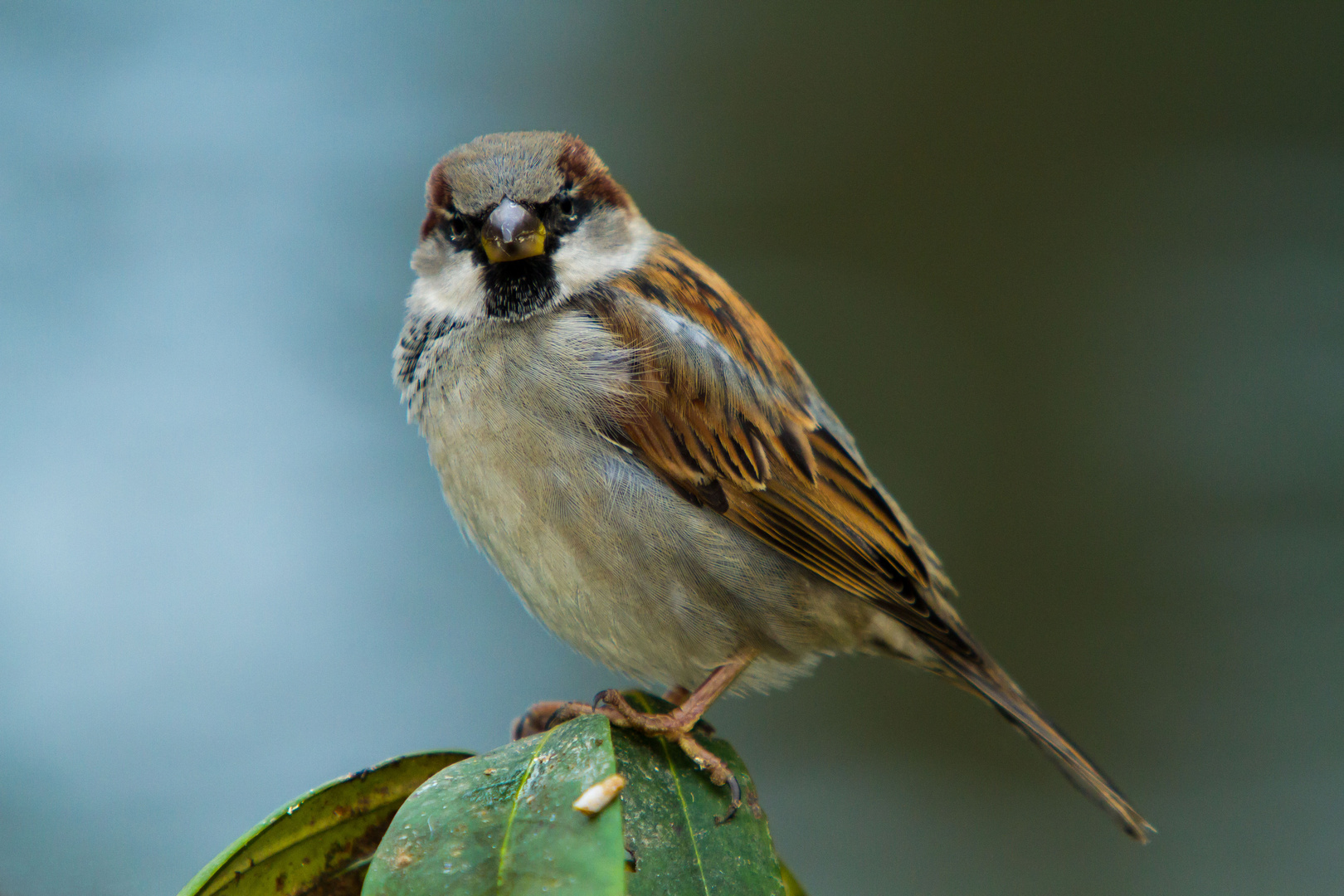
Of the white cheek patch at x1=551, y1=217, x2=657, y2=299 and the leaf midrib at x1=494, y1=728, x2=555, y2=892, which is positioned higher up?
the white cheek patch at x1=551, y1=217, x2=657, y2=299

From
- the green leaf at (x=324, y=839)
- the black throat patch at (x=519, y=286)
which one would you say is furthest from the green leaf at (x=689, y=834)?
the black throat patch at (x=519, y=286)

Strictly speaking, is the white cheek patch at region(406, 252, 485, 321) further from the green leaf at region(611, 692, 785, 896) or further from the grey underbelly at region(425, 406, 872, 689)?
the green leaf at region(611, 692, 785, 896)

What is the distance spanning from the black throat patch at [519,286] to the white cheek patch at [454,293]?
0.03 meters

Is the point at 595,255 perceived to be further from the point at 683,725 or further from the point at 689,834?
the point at 689,834

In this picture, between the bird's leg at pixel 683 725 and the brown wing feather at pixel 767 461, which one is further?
the brown wing feather at pixel 767 461

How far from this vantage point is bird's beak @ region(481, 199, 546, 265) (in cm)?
229

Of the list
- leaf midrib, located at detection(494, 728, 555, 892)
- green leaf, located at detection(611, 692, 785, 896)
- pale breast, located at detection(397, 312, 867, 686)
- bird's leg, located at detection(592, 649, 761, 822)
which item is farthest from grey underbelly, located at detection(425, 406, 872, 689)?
leaf midrib, located at detection(494, 728, 555, 892)

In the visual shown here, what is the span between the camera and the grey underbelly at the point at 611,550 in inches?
86.6

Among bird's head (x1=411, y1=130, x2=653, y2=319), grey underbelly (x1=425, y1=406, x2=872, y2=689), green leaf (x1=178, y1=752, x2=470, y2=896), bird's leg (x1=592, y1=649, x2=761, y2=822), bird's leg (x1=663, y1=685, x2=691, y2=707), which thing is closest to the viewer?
green leaf (x1=178, y1=752, x2=470, y2=896)

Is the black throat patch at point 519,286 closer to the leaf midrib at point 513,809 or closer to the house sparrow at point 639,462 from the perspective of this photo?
the house sparrow at point 639,462

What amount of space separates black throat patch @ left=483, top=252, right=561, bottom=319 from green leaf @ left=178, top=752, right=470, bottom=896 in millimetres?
1127

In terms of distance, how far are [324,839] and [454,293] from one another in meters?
1.36

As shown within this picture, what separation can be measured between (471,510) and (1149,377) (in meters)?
4.87

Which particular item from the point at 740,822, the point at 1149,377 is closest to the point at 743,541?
the point at 740,822
